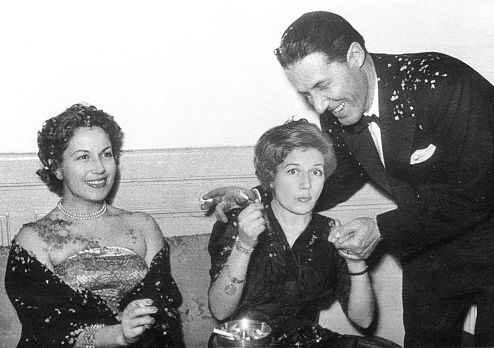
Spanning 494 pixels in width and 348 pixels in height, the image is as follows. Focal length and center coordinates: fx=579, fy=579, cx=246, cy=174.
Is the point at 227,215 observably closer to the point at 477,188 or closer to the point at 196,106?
the point at 196,106

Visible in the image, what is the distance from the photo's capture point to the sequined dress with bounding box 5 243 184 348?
5.25ft

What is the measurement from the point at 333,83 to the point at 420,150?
33 centimetres

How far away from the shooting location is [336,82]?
1.66 metres

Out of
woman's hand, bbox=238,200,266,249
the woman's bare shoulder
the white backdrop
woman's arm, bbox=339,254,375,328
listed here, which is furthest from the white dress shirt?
the woman's bare shoulder

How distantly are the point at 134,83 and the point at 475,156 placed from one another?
1.03 m

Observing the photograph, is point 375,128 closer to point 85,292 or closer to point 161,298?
point 161,298

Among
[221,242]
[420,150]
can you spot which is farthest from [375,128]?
[221,242]

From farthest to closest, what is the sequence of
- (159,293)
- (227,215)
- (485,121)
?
(227,215), (159,293), (485,121)

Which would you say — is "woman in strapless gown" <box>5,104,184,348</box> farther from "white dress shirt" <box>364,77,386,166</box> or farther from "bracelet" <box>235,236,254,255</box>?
"white dress shirt" <box>364,77,386,166</box>

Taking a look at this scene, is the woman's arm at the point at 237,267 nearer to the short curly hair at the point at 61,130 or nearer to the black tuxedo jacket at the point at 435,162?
the black tuxedo jacket at the point at 435,162

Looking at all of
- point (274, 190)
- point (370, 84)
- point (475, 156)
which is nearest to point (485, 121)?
point (475, 156)

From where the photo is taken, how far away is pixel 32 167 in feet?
5.88

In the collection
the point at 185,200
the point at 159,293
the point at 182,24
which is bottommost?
the point at 159,293

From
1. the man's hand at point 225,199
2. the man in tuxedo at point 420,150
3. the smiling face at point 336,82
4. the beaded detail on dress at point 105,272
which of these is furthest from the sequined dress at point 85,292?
the smiling face at point 336,82
